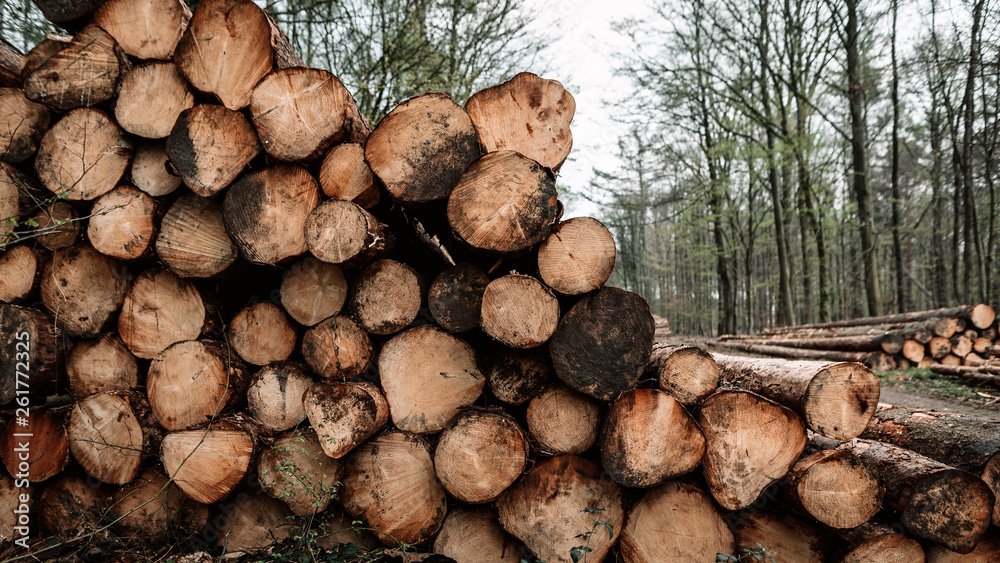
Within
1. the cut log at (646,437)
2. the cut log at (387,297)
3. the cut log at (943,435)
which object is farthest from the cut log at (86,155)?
the cut log at (943,435)

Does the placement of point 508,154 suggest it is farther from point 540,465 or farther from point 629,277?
point 629,277

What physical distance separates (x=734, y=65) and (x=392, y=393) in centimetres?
1375

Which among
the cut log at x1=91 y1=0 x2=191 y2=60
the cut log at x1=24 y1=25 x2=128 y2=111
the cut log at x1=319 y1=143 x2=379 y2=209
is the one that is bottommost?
the cut log at x1=319 y1=143 x2=379 y2=209

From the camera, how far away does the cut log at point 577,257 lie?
5.76ft

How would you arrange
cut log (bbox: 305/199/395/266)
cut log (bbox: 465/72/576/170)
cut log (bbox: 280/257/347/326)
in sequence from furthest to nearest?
cut log (bbox: 280/257/347/326) < cut log (bbox: 465/72/576/170) < cut log (bbox: 305/199/395/266)

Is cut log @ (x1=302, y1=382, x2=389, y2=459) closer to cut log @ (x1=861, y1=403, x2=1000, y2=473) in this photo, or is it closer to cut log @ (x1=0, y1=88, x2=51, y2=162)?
cut log @ (x1=0, y1=88, x2=51, y2=162)

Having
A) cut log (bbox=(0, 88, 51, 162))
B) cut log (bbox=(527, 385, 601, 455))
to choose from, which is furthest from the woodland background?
cut log (bbox=(527, 385, 601, 455))

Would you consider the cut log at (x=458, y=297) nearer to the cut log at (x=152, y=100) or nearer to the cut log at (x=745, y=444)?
the cut log at (x=745, y=444)

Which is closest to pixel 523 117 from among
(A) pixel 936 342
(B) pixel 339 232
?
(B) pixel 339 232

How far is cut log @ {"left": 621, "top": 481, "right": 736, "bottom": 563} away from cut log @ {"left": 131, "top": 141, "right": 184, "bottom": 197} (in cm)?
275

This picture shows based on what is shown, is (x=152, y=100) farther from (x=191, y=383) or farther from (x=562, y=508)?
(x=562, y=508)

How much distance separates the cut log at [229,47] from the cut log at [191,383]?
1.23 m

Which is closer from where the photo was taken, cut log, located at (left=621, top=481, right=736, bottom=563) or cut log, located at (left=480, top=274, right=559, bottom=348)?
cut log, located at (left=480, top=274, right=559, bottom=348)

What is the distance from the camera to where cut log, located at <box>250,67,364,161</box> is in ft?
6.32
